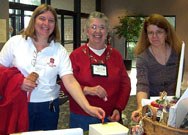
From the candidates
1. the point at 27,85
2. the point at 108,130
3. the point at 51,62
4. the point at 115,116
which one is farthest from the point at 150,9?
the point at 108,130

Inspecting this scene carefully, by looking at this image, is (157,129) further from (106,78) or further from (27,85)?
(106,78)

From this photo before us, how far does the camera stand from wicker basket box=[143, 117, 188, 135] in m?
0.93

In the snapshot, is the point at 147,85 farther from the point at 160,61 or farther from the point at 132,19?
the point at 132,19

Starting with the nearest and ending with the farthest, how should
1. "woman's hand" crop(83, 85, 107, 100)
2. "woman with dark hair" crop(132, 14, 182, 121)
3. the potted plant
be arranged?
"woman with dark hair" crop(132, 14, 182, 121) < "woman's hand" crop(83, 85, 107, 100) < the potted plant

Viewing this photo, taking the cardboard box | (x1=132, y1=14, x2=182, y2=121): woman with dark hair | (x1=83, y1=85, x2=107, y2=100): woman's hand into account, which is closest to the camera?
the cardboard box

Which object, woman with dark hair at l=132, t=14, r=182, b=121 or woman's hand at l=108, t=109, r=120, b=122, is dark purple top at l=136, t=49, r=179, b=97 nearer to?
woman with dark hair at l=132, t=14, r=182, b=121

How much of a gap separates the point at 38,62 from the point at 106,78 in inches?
19.7

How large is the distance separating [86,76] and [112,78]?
0.19 metres

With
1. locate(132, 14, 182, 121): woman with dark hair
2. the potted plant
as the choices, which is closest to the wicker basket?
locate(132, 14, 182, 121): woman with dark hair

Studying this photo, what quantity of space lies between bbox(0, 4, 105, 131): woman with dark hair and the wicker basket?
80 cm

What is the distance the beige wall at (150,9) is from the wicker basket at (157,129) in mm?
10206

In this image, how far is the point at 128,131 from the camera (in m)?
1.16

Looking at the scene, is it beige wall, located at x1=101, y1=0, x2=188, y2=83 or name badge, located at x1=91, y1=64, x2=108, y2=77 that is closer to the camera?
name badge, located at x1=91, y1=64, x2=108, y2=77

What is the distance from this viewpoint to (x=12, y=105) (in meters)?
1.70
